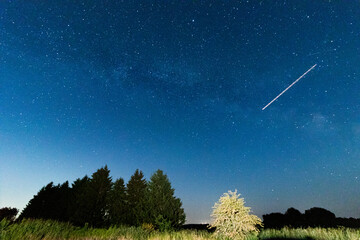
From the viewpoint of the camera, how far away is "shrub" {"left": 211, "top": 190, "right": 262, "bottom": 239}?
1194 cm

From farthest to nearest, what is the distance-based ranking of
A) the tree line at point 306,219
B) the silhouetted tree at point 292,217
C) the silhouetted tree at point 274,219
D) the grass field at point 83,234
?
1. the silhouetted tree at point 274,219
2. the silhouetted tree at point 292,217
3. the tree line at point 306,219
4. the grass field at point 83,234

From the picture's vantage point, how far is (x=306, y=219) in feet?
136

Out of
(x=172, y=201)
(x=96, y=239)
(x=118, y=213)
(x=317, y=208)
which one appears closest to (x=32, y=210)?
(x=118, y=213)

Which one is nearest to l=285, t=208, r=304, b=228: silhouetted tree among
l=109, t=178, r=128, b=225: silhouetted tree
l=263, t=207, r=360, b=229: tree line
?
l=263, t=207, r=360, b=229: tree line

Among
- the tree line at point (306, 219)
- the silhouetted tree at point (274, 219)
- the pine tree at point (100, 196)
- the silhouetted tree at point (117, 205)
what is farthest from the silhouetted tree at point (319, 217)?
the pine tree at point (100, 196)

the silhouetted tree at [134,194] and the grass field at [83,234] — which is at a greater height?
the silhouetted tree at [134,194]

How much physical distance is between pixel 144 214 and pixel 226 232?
11857mm

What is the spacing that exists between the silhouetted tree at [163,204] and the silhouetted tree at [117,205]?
17.3ft

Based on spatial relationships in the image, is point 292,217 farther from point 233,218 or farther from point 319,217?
point 233,218

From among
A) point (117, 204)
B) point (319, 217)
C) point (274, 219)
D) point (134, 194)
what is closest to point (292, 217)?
point (274, 219)

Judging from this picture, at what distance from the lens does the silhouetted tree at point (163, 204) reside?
784 inches

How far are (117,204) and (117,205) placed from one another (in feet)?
0.50

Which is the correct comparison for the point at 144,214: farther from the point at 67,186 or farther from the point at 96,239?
the point at 67,186

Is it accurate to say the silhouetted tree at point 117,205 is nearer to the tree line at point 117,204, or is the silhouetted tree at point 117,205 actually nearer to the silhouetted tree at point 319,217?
the tree line at point 117,204
